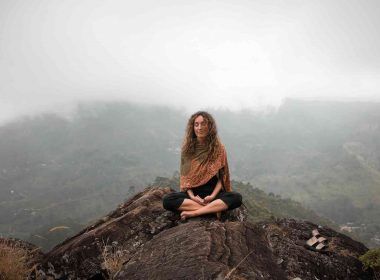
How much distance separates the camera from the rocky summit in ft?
15.8

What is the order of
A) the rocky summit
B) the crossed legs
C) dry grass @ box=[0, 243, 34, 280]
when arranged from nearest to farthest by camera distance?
the rocky summit, dry grass @ box=[0, 243, 34, 280], the crossed legs

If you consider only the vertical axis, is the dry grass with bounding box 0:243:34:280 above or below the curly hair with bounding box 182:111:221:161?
below

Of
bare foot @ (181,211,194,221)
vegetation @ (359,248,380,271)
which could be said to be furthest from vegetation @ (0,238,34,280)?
vegetation @ (359,248,380,271)

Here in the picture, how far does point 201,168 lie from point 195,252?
11.3ft

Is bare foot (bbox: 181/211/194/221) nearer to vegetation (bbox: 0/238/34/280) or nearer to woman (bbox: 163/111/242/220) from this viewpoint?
woman (bbox: 163/111/242/220)

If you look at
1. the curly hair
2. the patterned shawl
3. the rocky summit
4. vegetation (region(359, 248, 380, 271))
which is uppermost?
the curly hair

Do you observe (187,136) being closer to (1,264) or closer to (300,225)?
(300,225)

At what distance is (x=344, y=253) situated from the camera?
7496mm

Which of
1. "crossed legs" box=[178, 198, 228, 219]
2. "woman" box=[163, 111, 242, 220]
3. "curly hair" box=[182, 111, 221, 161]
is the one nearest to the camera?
"crossed legs" box=[178, 198, 228, 219]

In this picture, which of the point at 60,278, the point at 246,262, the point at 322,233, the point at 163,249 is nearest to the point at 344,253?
the point at 322,233

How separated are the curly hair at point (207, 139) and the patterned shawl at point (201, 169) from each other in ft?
0.36

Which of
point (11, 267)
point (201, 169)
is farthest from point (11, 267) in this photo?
point (201, 169)

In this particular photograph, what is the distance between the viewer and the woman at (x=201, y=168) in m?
7.89

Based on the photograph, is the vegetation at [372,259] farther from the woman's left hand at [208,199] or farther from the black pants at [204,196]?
the woman's left hand at [208,199]
